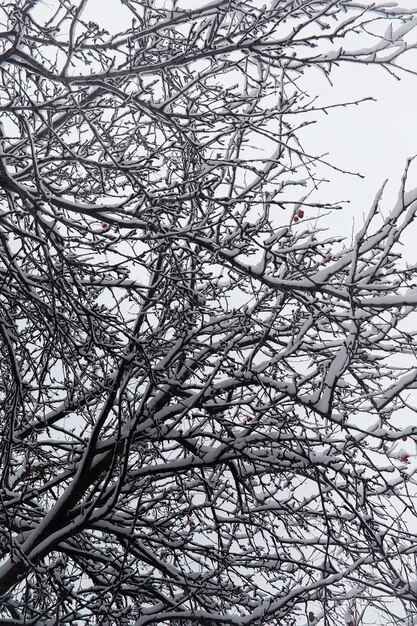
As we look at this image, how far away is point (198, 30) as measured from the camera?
3.45 metres

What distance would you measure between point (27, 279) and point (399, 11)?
2.51 m

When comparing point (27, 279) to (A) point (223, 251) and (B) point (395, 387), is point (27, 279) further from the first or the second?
(B) point (395, 387)

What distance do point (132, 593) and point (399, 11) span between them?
484 cm

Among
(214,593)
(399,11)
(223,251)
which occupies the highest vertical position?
(399,11)

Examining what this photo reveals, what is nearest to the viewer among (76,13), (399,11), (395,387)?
(76,13)

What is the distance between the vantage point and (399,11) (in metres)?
3.29

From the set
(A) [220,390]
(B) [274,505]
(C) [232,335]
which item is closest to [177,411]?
(A) [220,390]

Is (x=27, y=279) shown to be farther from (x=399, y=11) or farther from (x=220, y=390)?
(x=399, y=11)

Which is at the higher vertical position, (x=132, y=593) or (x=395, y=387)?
(x=395, y=387)

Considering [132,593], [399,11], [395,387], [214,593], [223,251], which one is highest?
[399,11]

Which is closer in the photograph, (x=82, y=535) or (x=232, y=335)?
(x=232, y=335)

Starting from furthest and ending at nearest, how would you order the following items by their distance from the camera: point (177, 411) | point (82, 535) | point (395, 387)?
1. point (82, 535)
2. point (177, 411)
3. point (395, 387)

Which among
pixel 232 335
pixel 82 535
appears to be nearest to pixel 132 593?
pixel 82 535

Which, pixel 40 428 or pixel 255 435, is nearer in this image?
pixel 255 435
